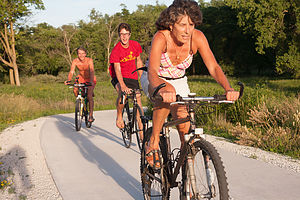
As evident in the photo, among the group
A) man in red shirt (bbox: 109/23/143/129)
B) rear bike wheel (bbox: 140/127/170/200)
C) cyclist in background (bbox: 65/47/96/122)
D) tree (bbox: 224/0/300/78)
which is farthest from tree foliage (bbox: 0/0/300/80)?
rear bike wheel (bbox: 140/127/170/200)

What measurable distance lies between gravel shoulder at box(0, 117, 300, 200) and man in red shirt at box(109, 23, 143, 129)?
5.78ft

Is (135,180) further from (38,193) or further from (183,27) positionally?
(183,27)

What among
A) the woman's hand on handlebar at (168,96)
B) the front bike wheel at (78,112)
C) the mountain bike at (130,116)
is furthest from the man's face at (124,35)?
the woman's hand on handlebar at (168,96)

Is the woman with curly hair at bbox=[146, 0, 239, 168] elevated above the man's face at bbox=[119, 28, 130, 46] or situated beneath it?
situated beneath

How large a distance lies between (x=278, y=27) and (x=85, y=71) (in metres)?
23.4

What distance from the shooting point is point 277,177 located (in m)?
4.34

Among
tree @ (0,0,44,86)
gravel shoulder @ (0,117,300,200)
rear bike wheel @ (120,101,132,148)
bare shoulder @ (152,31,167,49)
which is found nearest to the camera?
bare shoulder @ (152,31,167,49)

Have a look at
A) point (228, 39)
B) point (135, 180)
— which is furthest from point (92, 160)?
point (228, 39)

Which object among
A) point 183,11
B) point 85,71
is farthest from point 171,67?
point 85,71

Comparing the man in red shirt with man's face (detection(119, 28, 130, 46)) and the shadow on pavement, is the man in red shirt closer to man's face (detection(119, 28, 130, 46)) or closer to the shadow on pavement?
man's face (detection(119, 28, 130, 46))

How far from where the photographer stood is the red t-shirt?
19.7 feet

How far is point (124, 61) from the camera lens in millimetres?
6148

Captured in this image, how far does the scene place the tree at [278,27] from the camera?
27.2 metres

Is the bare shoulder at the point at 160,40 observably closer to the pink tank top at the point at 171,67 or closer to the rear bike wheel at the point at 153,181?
the pink tank top at the point at 171,67
